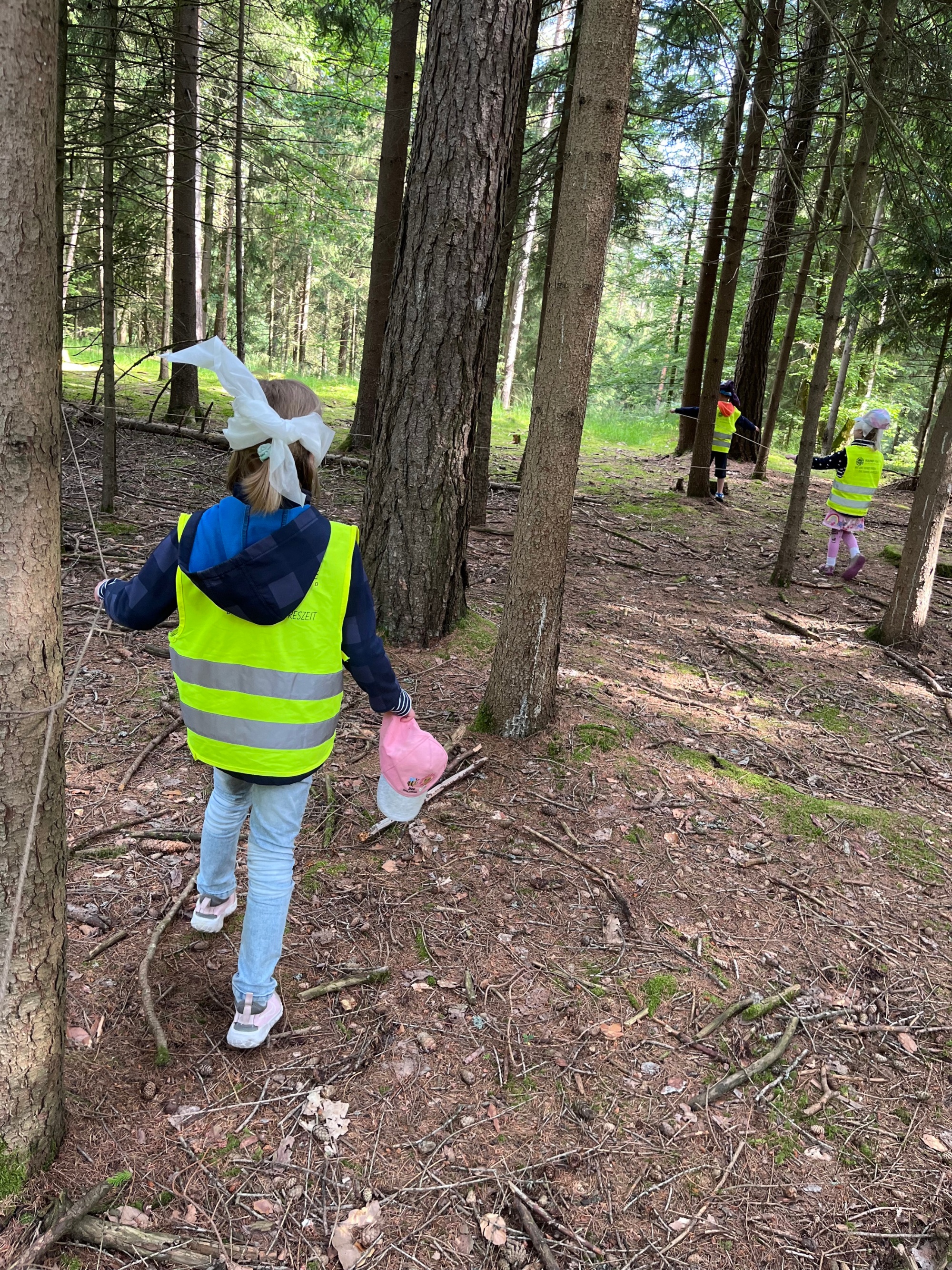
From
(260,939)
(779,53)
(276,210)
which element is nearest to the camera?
(260,939)

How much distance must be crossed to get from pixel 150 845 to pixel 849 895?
315 centimetres

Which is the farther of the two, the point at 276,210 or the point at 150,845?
the point at 276,210

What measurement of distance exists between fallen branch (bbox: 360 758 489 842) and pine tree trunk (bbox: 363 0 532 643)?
4.17 ft

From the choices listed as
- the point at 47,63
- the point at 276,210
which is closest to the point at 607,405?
the point at 276,210

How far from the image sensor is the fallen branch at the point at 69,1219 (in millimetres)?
1813

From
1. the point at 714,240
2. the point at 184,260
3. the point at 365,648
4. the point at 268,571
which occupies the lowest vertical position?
the point at 365,648

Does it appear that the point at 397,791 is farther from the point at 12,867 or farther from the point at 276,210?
the point at 276,210

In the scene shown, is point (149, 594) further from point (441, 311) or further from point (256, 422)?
point (441, 311)

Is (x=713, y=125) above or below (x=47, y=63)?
above

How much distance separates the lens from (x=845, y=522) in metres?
8.63

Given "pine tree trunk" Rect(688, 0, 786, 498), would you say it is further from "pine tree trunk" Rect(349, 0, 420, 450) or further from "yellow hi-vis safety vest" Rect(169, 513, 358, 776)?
"yellow hi-vis safety vest" Rect(169, 513, 358, 776)

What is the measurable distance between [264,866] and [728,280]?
32.9ft

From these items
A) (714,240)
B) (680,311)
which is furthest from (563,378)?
(680,311)

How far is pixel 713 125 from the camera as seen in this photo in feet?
31.7
